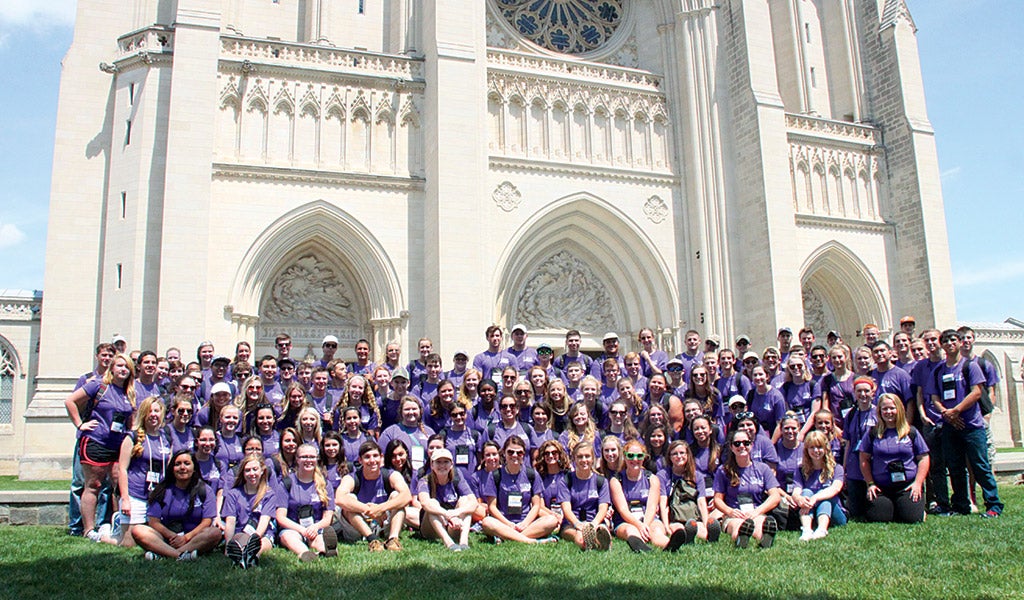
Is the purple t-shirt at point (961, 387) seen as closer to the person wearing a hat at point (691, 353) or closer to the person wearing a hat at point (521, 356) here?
the person wearing a hat at point (691, 353)

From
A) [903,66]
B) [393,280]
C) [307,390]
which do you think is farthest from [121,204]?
[903,66]

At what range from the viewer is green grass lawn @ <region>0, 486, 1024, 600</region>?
16.7 feet

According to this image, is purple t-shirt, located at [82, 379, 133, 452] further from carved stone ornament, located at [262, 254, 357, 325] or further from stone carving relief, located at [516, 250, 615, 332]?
stone carving relief, located at [516, 250, 615, 332]

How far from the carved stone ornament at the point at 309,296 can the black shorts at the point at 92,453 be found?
30.6 feet

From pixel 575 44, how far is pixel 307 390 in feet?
49.1

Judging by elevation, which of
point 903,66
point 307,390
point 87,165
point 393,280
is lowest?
point 307,390

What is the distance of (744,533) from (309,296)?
1260 centimetres

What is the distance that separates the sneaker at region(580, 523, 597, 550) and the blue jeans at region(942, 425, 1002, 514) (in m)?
4.17

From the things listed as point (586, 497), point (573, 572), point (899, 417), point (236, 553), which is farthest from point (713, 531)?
point (236, 553)

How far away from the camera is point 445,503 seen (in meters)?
7.50

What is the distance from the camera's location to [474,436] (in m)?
8.09

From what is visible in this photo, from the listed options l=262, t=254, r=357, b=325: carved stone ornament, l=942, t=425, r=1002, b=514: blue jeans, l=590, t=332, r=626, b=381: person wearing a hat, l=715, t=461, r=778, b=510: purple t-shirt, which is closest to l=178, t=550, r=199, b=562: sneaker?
l=715, t=461, r=778, b=510: purple t-shirt

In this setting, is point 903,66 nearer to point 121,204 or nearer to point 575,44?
point 575,44

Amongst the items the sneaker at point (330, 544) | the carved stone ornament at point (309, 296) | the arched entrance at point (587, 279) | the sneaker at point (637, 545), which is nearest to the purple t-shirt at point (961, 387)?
the sneaker at point (637, 545)
